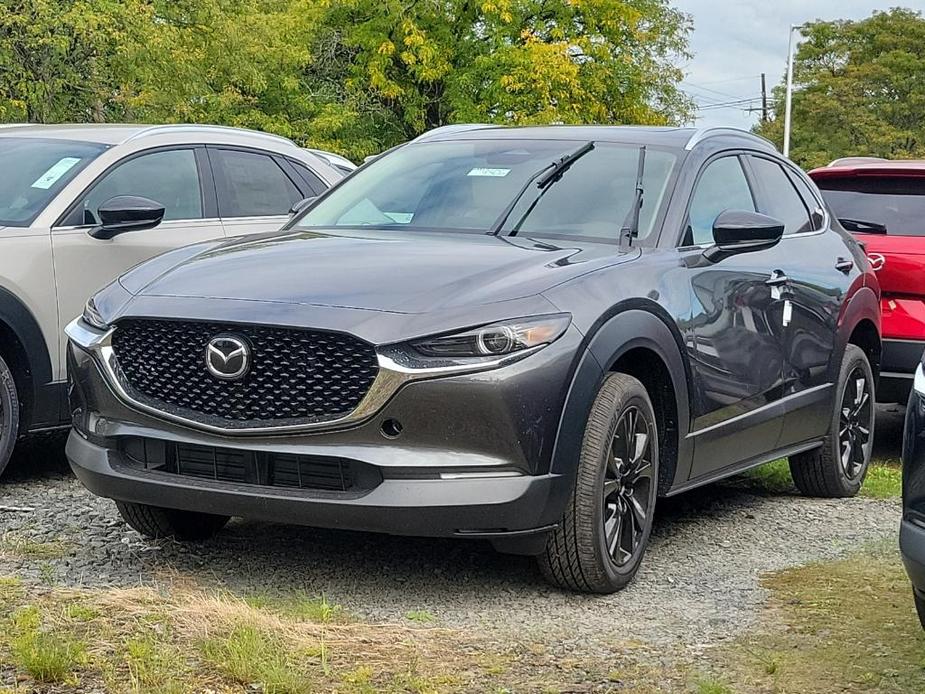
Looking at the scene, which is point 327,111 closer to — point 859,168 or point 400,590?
point 859,168

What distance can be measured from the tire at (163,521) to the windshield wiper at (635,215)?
1.97 m

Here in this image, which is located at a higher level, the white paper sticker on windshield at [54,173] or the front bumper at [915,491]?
the white paper sticker on windshield at [54,173]

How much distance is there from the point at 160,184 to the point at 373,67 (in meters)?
29.1

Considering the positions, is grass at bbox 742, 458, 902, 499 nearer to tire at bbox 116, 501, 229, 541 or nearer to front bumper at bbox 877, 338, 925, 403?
front bumper at bbox 877, 338, 925, 403

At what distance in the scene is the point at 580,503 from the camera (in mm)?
4773

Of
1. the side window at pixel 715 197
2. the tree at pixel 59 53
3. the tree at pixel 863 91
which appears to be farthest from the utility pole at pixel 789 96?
the side window at pixel 715 197

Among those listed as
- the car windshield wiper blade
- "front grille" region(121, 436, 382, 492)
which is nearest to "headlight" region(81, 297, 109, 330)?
"front grille" region(121, 436, 382, 492)

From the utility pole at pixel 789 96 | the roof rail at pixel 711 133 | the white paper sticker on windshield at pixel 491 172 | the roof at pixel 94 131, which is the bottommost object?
the utility pole at pixel 789 96

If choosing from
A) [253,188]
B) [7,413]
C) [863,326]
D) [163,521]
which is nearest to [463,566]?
[163,521]

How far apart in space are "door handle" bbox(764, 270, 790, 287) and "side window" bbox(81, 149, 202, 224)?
122 inches

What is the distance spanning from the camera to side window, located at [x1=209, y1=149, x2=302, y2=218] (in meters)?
7.72

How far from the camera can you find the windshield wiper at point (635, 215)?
5570 mm

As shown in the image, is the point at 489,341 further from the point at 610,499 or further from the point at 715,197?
the point at 715,197

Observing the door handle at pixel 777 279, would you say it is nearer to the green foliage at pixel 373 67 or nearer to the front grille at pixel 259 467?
the front grille at pixel 259 467
